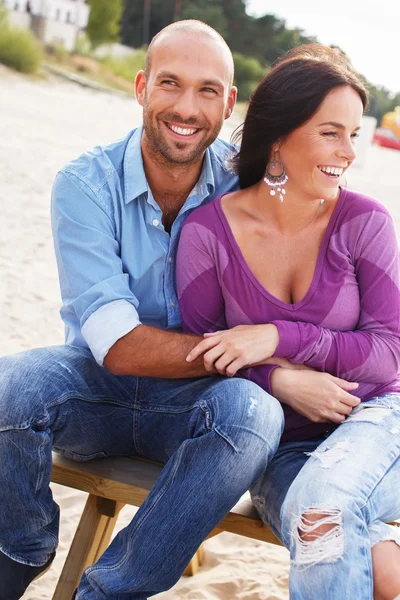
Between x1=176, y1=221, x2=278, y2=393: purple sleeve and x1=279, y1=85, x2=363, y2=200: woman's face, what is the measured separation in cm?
37

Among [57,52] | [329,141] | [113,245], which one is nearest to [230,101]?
[329,141]

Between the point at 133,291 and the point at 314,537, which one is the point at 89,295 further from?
the point at 314,537

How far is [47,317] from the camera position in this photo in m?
5.79

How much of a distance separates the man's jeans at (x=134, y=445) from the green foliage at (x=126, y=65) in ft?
83.1

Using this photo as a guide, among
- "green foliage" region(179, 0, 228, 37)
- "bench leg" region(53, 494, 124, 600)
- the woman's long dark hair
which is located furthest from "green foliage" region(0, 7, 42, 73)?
"green foliage" region(179, 0, 228, 37)

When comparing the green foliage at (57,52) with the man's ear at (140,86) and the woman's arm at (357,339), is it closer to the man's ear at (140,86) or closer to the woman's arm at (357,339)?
the man's ear at (140,86)

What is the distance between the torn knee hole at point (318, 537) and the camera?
2.04m

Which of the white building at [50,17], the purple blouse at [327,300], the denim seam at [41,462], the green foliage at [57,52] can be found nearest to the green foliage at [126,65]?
the white building at [50,17]

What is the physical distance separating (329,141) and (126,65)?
90.5 feet

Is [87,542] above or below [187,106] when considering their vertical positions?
below

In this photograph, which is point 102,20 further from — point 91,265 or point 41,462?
point 41,462

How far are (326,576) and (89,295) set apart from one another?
3.60ft

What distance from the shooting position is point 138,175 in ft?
9.21

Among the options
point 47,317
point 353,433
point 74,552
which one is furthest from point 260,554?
point 47,317
